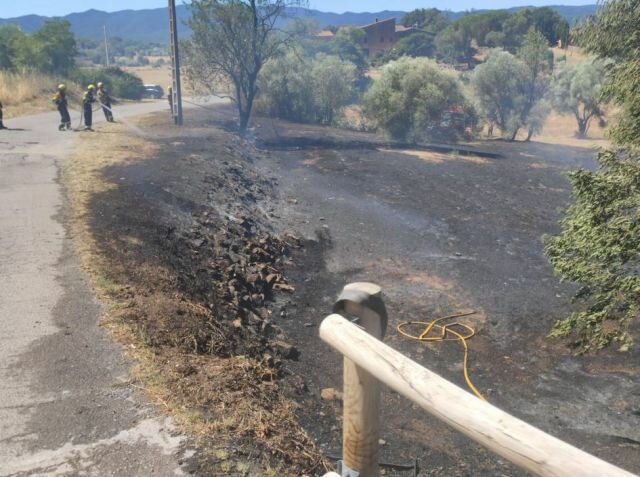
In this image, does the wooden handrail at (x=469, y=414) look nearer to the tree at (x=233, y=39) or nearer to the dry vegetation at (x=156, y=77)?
the tree at (x=233, y=39)

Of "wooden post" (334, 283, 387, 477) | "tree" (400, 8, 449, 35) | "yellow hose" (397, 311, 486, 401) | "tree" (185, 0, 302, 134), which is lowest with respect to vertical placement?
"yellow hose" (397, 311, 486, 401)

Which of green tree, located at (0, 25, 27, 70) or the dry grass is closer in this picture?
the dry grass

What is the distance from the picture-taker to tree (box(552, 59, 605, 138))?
1398 inches

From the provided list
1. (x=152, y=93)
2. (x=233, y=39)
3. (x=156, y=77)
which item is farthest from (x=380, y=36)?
(x=233, y=39)

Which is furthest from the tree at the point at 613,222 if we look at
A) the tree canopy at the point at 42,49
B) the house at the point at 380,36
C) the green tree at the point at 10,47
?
Result: the house at the point at 380,36

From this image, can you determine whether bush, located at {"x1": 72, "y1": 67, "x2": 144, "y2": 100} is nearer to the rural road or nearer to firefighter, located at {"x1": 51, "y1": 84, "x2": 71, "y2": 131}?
firefighter, located at {"x1": 51, "y1": 84, "x2": 71, "y2": 131}

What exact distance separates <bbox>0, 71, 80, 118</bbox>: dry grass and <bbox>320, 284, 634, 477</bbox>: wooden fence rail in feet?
77.7

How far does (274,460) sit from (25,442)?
1707mm

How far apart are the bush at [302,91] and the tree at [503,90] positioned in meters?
8.30

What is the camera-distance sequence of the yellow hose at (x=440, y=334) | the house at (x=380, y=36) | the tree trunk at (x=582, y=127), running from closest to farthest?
the yellow hose at (x=440, y=334) < the tree trunk at (x=582, y=127) < the house at (x=380, y=36)

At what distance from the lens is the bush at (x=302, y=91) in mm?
33656

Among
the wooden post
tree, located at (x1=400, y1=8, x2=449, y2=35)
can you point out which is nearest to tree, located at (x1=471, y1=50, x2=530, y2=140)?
the wooden post

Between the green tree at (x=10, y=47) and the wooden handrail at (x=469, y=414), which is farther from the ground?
the green tree at (x=10, y=47)

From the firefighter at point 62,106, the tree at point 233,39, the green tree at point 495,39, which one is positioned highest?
the green tree at point 495,39
